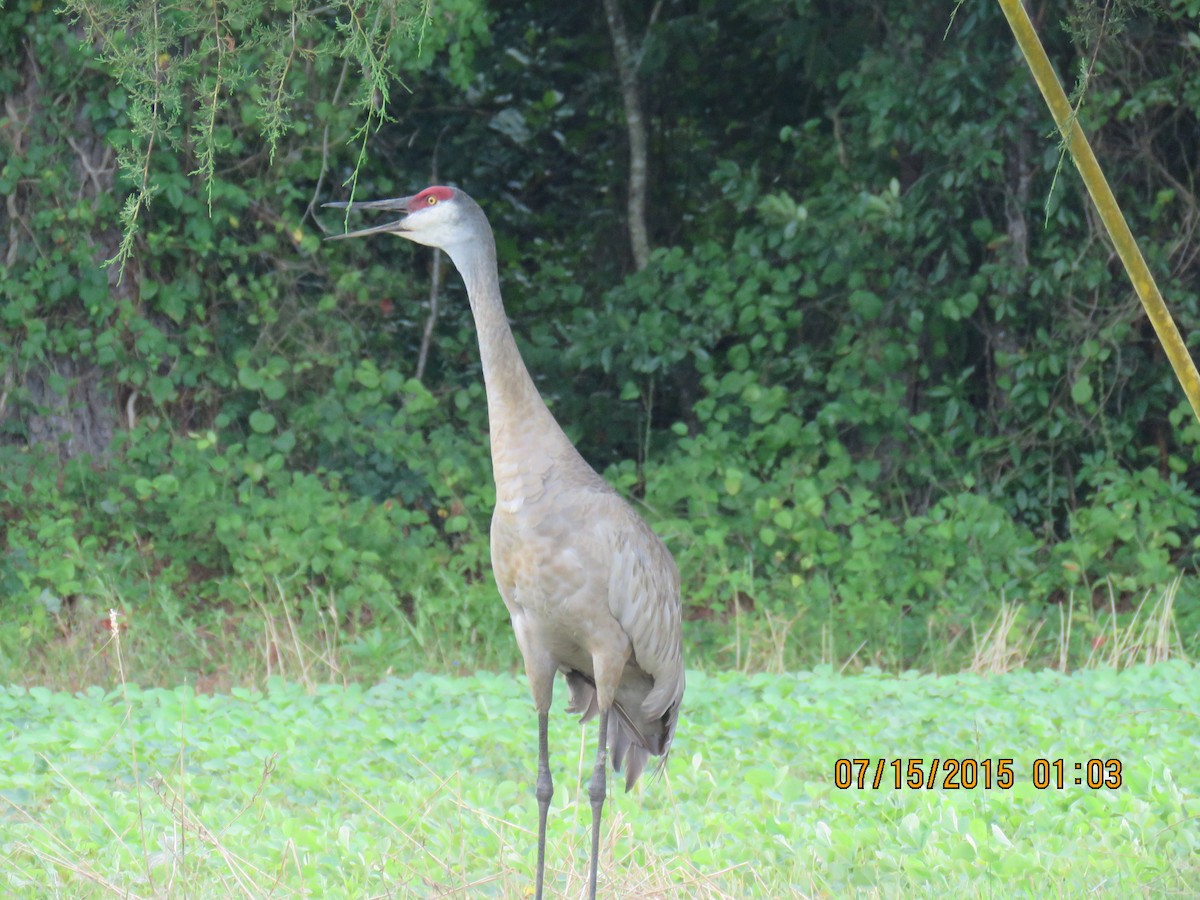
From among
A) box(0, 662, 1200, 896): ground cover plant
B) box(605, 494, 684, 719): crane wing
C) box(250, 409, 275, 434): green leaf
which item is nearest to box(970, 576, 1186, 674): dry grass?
box(0, 662, 1200, 896): ground cover plant

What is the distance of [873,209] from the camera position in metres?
8.20

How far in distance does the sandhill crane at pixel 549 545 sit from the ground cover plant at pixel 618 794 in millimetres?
325

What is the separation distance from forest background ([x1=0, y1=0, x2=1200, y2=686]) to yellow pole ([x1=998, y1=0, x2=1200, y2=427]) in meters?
4.33

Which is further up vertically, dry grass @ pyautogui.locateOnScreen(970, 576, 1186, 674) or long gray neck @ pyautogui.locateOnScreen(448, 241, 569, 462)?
long gray neck @ pyautogui.locateOnScreen(448, 241, 569, 462)

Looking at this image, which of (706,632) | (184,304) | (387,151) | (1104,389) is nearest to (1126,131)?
(1104,389)

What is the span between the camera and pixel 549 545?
146 inches

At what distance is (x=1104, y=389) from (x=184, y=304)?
203 inches

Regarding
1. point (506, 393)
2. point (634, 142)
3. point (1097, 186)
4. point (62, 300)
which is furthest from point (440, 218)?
point (634, 142)

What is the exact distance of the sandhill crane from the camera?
373 centimetres

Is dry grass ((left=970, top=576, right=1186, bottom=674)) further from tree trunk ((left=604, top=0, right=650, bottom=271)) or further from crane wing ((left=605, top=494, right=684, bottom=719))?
tree trunk ((left=604, top=0, right=650, bottom=271))

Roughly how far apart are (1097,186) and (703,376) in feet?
20.7

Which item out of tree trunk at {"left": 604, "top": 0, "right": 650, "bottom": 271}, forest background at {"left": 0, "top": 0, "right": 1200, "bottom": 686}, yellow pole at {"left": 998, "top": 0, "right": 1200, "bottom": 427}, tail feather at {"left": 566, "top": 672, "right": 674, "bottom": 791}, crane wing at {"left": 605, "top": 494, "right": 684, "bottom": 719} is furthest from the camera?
tree trunk at {"left": 604, "top": 0, "right": 650, "bottom": 271}

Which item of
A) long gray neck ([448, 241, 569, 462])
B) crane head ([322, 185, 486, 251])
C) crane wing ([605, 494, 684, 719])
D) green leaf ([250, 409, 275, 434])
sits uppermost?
crane head ([322, 185, 486, 251])

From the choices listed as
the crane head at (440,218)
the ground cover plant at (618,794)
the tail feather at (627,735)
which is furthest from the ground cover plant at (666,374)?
the crane head at (440,218)
